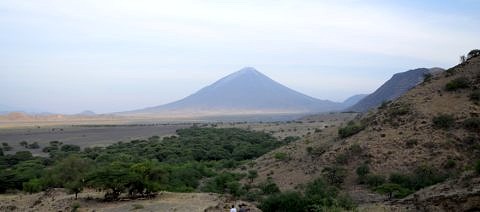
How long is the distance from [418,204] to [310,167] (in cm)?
1735

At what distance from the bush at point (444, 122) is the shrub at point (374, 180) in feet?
23.8

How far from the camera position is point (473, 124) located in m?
35.1

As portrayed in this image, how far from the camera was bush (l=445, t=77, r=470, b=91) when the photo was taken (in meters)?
39.7

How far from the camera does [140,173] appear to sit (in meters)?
30.3

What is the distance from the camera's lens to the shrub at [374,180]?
30.8 metres

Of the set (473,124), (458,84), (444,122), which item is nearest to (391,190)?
(444,122)

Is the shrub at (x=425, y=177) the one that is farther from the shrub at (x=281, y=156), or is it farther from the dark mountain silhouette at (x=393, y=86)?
the dark mountain silhouette at (x=393, y=86)

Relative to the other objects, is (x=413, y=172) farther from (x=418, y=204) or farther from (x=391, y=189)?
(x=418, y=204)

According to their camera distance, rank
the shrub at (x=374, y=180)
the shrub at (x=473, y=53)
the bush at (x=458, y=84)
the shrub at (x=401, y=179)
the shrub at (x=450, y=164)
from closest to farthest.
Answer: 1. the shrub at (x=401, y=179)
2. the shrub at (x=374, y=180)
3. the shrub at (x=450, y=164)
4. the bush at (x=458, y=84)
5. the shrub at (x=473, y=53)

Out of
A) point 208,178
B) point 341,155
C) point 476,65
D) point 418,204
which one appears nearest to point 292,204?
point 418,204

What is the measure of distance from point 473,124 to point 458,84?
18.2 feet

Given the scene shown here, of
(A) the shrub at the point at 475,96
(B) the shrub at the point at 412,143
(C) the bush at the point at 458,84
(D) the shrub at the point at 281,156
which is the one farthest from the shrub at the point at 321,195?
(C) the bush at the point at 458,84

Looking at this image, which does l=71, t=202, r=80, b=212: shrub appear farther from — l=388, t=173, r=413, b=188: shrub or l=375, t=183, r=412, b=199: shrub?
l=388, t=173, r=413, b=188: shrub

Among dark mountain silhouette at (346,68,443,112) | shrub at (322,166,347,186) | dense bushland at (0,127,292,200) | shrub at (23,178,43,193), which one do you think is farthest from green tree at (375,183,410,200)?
dark mountain silhouette at (346,68,443,112)
